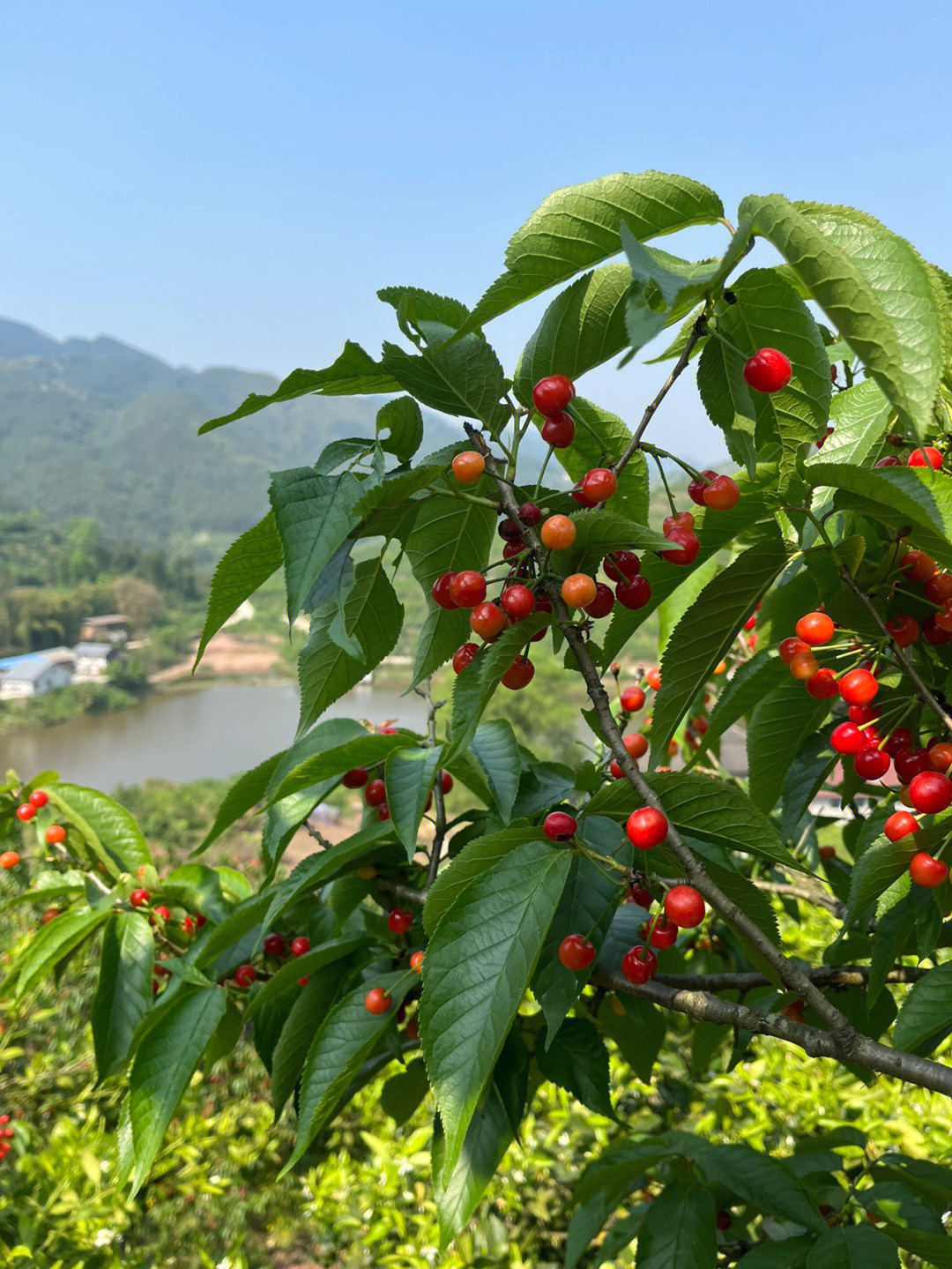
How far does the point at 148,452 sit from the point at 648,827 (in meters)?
31.5

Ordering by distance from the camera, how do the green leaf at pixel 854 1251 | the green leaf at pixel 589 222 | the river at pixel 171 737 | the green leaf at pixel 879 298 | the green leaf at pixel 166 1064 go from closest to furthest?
the green leaf at pixel 879 298, the green leaf at pixel 589 222, the green leaf at pixel 854 1251, the green leaf at pixel 166 1064, the river at pixel 171 737

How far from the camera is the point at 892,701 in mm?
715

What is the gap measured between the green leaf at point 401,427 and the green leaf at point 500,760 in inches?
11.2

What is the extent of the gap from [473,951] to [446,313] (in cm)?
41

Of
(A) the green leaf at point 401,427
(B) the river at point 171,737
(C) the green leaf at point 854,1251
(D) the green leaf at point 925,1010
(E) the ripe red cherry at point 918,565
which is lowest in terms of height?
(B) the river at point 171,737

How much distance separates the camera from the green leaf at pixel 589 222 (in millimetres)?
498

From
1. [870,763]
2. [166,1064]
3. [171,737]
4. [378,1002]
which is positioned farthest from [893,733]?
[171,737]

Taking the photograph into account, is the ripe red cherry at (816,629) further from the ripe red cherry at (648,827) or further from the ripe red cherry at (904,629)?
the ripe red cherry at (648,827)

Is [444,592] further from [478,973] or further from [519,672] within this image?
[478,973]

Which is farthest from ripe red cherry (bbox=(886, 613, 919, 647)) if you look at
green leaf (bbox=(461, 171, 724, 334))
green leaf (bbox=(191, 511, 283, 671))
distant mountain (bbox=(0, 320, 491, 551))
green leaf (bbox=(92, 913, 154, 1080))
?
distant mountain (bbox=(0, 320, 491, 551))

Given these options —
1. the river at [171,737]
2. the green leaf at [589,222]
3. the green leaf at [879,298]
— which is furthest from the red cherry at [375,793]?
the river at [171,737]

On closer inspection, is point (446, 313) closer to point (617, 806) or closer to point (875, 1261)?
point (617, 806)

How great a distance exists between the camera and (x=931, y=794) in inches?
22.3

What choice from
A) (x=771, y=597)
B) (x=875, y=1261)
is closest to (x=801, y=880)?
(x=875, y=1261)
